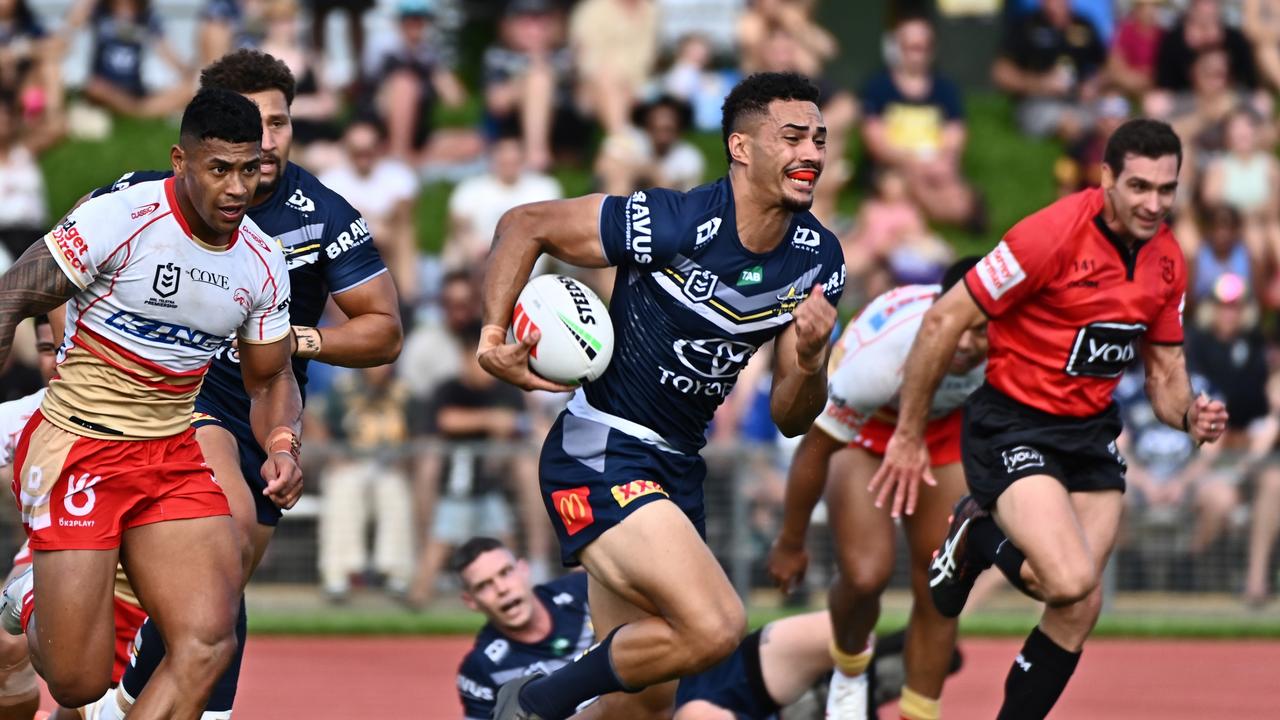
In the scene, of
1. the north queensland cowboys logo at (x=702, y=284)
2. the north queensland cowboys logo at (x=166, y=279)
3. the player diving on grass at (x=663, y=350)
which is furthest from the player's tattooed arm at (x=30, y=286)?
the north queensland cowboys logo at (x=702, y=284)

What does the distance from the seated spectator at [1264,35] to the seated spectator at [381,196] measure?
8256 millimetres

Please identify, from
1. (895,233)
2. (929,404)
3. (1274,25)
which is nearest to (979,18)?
(1274,25)

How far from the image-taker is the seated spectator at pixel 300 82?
15.8 meters

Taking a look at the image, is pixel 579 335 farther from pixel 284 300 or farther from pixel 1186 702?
pixel 1186 702

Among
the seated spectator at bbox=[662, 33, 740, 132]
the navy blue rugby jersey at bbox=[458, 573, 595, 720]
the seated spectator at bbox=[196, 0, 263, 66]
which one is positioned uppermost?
the seated spectator at bbox=[196, 0, 263, 66]

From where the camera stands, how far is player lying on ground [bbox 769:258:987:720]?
8492 mm

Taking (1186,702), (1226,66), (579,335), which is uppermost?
(1226,66)

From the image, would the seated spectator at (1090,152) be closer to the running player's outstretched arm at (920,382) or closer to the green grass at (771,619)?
the green grass at (771,619)

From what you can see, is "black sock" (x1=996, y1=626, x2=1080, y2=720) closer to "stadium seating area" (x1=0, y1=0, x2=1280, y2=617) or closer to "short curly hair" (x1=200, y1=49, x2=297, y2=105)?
"short curly hair" (x1=200, y1=49, x2=297, y2=105)

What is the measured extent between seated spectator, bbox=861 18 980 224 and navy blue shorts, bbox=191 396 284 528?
32.8 ft

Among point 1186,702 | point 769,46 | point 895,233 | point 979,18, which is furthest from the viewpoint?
point 979,18

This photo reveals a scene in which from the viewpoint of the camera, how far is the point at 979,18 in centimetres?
2016

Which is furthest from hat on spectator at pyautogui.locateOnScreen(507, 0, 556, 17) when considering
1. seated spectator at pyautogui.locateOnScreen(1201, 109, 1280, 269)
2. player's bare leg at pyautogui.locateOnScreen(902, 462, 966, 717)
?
player's bare leg at pyautogui.locateOnScreen(902, 462, 966, 717)

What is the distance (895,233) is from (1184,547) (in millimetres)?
3839
